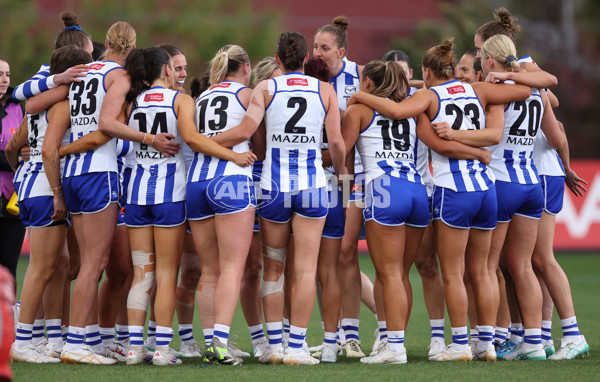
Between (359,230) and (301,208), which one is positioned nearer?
(301,208)

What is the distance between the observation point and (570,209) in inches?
652

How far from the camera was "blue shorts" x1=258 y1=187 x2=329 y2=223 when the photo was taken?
21.4ft

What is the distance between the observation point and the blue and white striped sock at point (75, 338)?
6.54 metres

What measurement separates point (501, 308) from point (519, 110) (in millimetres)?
1679

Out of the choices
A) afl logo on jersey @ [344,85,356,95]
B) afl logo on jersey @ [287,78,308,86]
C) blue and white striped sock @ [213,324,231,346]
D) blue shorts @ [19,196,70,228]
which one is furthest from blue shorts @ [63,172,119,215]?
afl logo on jersey @ [344,85,356,95]

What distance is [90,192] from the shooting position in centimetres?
656

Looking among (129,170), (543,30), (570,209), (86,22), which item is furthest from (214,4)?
(129,170)

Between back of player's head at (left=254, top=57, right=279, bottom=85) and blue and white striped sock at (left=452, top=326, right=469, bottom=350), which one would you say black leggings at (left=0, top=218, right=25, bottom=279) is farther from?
blue and white striped sock at (left=452, top=326, right=469, bottom=350)

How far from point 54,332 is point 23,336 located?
0.27 metres

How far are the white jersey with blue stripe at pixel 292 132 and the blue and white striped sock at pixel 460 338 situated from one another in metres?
1.54

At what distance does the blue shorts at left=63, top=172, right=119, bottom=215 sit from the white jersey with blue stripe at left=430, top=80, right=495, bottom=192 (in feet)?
8.30

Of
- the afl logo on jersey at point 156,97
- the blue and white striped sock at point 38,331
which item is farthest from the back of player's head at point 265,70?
the blue and white striped sock at point 38,331

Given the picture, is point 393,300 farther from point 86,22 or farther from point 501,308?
point 86,22

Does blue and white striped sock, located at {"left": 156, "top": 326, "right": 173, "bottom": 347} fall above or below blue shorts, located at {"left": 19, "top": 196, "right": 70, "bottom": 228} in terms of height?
below
